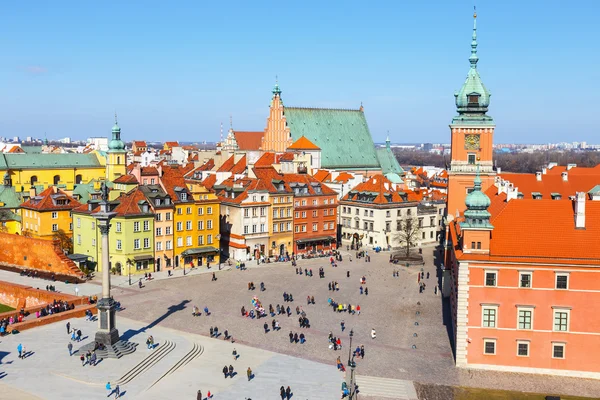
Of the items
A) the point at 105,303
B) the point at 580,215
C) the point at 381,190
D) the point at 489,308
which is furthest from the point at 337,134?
the point at 105,303

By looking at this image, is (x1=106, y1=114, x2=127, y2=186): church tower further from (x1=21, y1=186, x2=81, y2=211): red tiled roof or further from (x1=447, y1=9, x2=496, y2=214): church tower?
(x1=447, y1=9, x2=496, y2=214): church tower

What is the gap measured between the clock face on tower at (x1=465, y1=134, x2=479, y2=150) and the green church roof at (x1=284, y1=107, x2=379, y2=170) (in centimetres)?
4158

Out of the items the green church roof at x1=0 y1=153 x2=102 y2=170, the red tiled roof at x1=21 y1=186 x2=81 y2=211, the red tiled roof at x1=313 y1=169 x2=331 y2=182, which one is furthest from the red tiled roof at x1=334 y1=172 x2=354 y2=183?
the green church roof at x1=0 y1=153 x2=102 y2=170

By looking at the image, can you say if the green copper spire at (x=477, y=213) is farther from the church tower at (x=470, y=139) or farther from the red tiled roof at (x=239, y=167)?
the red tiled roof at (x=239, y=167)

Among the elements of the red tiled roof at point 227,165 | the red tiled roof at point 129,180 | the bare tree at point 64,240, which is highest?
the red tiled roof at point 227,165

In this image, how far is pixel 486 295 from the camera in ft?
133

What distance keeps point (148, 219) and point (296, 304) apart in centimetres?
2052

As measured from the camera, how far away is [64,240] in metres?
72.4

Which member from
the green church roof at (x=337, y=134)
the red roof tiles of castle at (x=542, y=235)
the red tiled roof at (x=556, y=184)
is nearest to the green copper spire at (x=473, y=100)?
the red tiled roof at (x=556, y=184)

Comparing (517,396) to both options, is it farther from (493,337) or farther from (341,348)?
(341,348)

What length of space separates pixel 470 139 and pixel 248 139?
6422 cm

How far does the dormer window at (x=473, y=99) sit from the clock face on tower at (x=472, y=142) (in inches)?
130

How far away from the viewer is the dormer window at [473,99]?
68.3 metres

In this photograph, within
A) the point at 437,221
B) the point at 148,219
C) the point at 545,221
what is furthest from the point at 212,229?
the point at 545,221
